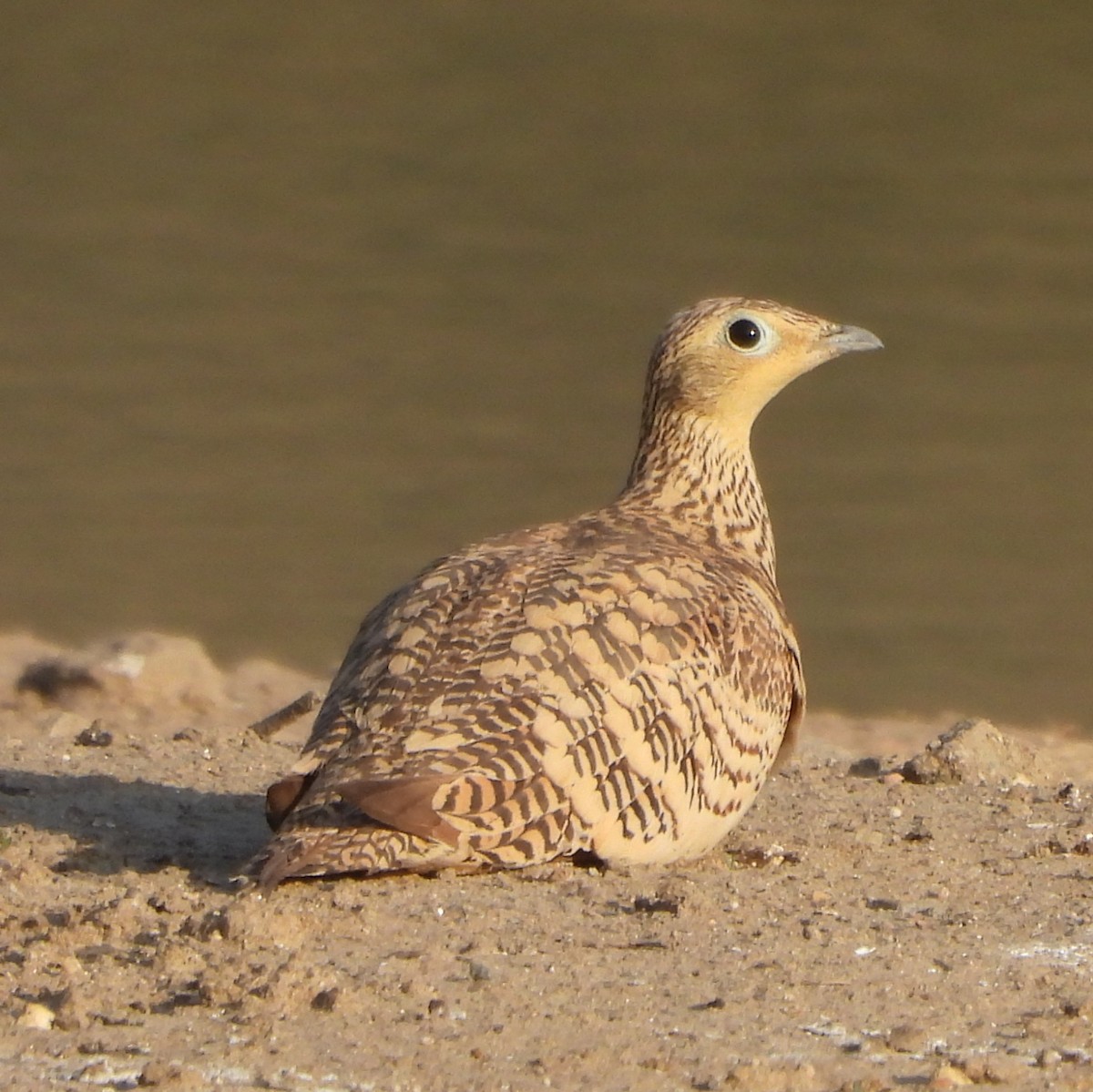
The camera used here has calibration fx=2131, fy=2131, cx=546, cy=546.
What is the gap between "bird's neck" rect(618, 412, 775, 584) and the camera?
22.0ft

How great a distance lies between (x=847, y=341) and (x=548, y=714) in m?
2.25

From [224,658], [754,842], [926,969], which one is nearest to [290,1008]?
[926,969]

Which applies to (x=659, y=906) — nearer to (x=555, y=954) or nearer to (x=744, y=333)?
(x=555, y=954)

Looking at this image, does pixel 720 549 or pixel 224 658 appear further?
pixel 224 658

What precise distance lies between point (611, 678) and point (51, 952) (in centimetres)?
154

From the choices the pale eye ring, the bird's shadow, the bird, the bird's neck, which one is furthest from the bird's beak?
the bird's shadow

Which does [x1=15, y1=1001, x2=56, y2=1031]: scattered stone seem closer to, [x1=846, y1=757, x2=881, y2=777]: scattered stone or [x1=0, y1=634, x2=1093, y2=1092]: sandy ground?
[x1=0, y1=634, x2=1093, y2=1092]: sandy ground

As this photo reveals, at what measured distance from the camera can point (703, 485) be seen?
677cm

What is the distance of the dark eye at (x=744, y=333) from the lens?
6805 millimetres

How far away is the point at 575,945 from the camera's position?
479 cm

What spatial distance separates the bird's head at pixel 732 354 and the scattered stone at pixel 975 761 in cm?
134

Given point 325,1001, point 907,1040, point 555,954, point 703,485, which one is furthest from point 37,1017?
point 703,485

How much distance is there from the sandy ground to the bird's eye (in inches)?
57.3

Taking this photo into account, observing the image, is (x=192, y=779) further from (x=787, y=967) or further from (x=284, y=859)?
(x=787, y=967)
